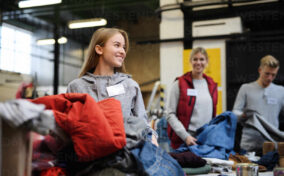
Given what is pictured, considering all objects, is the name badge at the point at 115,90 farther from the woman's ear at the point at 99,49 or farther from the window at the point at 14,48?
the window at the point at 14,48

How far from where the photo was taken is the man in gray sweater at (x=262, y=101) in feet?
8.30

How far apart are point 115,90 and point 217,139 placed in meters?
1.00

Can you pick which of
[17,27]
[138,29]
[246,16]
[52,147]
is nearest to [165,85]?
[246,16]

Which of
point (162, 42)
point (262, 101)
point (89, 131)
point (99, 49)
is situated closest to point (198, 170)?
point (99, 49)

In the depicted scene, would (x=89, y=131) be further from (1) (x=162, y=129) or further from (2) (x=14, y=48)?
(2) (x=14, y=48)

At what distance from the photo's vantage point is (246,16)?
635cm

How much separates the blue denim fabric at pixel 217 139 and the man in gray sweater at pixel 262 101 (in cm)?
44

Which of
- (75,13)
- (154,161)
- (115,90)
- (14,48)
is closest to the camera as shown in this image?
(154,161)

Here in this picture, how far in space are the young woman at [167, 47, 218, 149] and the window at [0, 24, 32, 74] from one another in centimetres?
976

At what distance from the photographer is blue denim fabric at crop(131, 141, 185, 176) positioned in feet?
3.18

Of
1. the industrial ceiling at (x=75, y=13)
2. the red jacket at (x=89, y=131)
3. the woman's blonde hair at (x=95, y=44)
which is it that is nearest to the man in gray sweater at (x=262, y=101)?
the woman's blonde hair at (x=95, y=44)

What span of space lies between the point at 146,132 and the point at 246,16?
234 inches

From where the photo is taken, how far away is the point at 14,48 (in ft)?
39.5

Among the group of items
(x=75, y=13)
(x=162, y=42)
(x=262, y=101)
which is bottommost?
(x=262, y=101)
